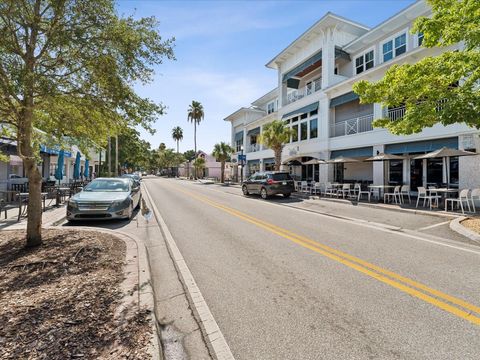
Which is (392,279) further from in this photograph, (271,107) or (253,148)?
(271,107)

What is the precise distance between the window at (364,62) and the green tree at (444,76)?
13.8 metres

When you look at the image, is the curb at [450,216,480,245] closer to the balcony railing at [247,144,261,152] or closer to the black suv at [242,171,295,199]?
the black suv at [242,171,295,199]

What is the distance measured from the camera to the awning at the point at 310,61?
76.7 ft

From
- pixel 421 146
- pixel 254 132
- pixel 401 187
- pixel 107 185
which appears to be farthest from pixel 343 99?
pixel 107 185

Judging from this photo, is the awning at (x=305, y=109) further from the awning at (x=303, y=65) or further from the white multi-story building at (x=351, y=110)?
the awning at (x=303, y=65)

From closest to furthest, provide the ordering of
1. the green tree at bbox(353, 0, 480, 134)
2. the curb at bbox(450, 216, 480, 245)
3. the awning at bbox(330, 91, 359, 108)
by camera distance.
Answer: the green tree at bbox(353, 0, 480, 134)
the curb at bbox(450, 216, 480, 245)
the awning at bbox(330, 91, 359, 108)

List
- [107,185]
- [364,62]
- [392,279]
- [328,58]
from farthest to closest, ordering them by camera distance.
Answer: [328,58]
[364,62]
[107,185]
[392,279]

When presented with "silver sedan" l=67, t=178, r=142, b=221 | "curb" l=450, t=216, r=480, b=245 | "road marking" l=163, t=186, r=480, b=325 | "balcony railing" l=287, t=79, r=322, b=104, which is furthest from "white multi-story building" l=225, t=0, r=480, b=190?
"silver sedan" l=67, t=178, r=142, b=221

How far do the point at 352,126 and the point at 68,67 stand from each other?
20.0 metres

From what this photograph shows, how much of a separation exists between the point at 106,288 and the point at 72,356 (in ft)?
4.95

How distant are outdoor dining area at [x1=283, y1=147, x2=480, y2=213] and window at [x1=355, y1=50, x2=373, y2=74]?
25.2 feet

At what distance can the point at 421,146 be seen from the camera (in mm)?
16375

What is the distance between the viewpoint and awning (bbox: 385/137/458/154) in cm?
1490

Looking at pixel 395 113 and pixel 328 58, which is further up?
pixel 328 58
